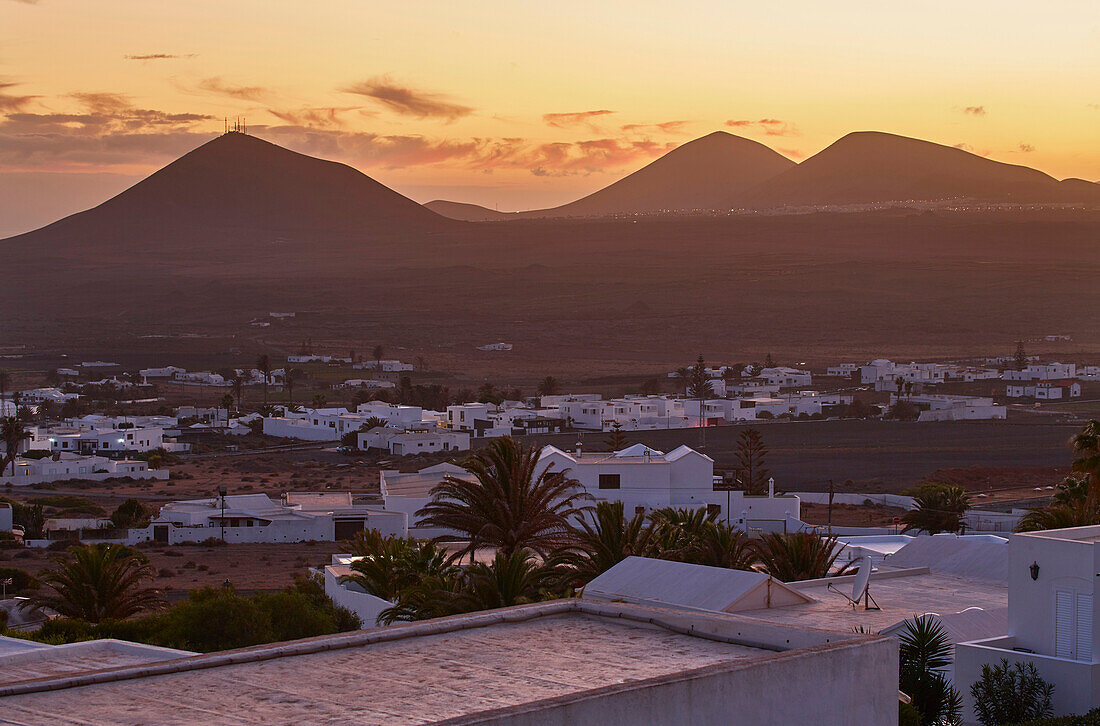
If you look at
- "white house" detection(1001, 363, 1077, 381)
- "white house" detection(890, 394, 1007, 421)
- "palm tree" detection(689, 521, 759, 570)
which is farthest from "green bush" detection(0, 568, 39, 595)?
"white house" detection(1001, 363, 1077, 381)

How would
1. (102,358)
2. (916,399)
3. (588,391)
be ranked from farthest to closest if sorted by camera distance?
(102,358) < (588,391) < (916,399)

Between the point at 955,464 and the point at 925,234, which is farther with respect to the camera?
the point at 925,234

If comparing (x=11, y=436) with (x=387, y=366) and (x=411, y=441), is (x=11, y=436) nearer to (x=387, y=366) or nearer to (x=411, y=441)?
(x=411, y=441)

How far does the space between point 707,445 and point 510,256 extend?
137 meters

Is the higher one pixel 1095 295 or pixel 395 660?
pixel 1095 295

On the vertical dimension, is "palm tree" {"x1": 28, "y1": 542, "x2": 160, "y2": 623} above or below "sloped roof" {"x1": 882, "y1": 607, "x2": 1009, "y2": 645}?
below

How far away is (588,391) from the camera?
281ft

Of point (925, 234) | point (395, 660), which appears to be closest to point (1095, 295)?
point (925, 234)

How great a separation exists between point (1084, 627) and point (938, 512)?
18.8 meters

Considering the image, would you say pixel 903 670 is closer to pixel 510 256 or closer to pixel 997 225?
pixel 510 256

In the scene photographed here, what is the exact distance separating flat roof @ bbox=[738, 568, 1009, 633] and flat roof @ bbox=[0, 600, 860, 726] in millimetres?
4925

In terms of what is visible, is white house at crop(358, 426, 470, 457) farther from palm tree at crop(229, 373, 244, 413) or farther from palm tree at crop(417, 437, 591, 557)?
palm tree at crop(417, 437, 591, 557)

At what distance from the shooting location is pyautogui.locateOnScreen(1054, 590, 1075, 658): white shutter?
12242 mm

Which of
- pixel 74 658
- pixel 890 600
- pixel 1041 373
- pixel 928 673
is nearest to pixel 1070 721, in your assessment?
pixel 928 673
